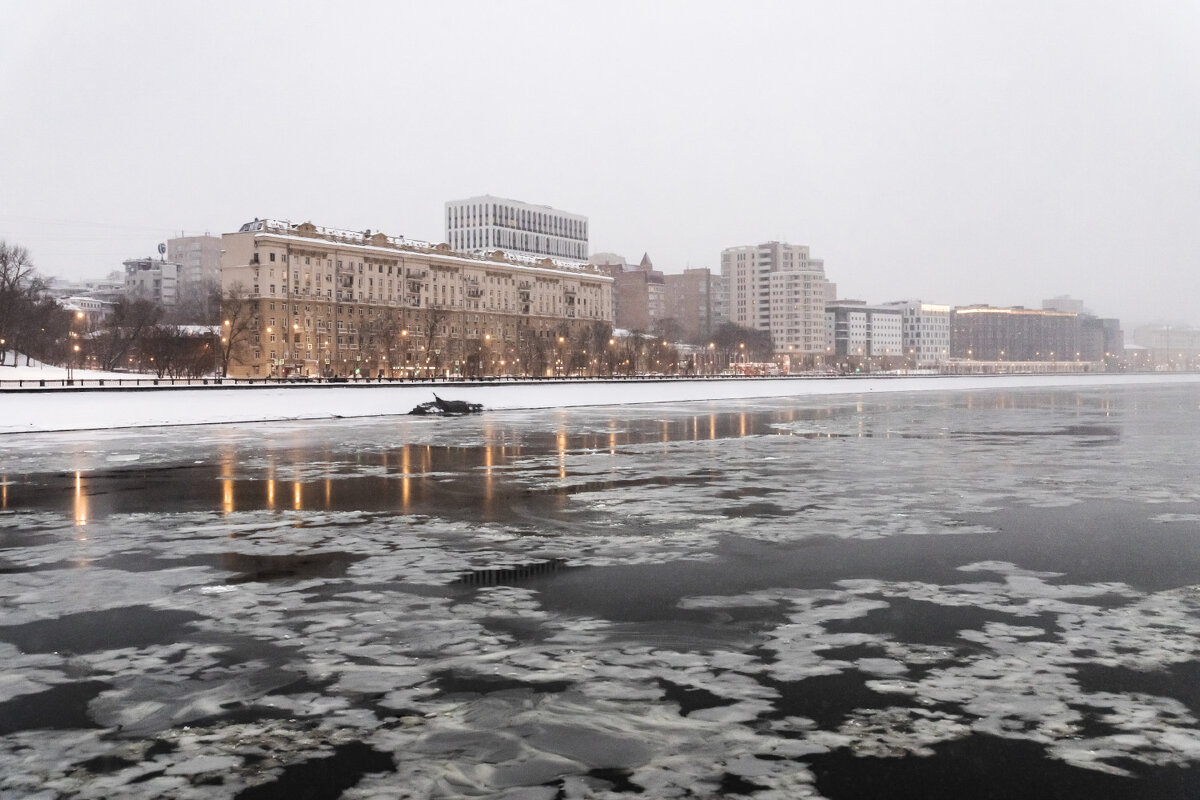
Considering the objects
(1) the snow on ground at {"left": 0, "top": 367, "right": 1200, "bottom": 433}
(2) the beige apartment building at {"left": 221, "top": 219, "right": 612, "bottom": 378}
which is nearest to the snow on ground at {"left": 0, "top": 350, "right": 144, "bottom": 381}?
(2) the beige apartment building at {"left": 221, "top": 219, "right": 612, "bottom": 378}

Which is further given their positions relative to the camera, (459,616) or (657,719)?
(459,616)

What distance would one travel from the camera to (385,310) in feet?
492

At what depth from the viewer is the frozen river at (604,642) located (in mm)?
5375

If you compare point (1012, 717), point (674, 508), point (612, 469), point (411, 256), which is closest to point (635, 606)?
point (1012, 717)

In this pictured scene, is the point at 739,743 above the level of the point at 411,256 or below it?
below

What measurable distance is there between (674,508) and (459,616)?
23.7 feet

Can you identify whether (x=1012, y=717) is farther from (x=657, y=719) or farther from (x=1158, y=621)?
(x=1158, y=621)

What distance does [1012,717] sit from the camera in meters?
6.06

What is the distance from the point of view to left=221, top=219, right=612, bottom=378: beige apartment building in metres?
136

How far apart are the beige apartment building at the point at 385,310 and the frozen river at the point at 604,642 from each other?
11563cm

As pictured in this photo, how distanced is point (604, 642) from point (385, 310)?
480 ft

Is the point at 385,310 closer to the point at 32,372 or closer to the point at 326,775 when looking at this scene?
the point at 32,372

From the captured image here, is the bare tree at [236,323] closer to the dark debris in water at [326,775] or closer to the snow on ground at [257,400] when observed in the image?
the snow on ground at [257,400]

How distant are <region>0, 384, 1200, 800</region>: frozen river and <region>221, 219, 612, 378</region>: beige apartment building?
379ft
